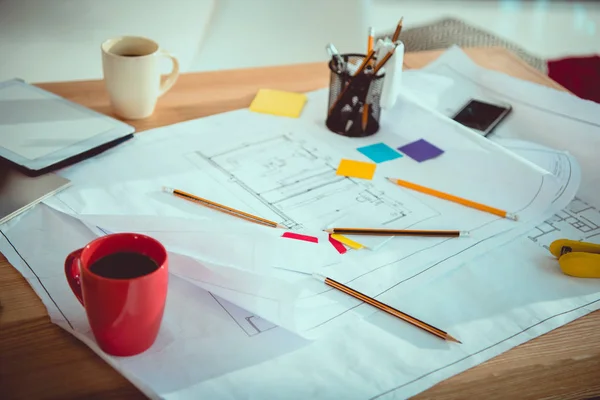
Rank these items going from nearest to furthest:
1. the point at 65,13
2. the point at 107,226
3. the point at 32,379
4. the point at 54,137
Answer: the point at 32,379, the point at 107,226, the point at 54,137, the point at 65,13

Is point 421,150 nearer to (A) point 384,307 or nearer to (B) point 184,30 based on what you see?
(A) point 384,307

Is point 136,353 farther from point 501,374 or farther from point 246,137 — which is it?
point 246,137

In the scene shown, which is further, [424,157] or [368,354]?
[424,157]

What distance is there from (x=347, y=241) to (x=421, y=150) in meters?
0.27

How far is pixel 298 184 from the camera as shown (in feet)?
2.79

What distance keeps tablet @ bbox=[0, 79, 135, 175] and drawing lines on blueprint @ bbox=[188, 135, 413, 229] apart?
139 mm

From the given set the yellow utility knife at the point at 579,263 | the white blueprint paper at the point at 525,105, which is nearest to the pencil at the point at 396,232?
the yellow utility knife at the point at 579,263

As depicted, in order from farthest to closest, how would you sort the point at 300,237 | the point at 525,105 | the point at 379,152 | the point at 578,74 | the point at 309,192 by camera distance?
the point at 578,74
the point at 525,105
the point at 379,152
the point at 309,192
the point at 300,237

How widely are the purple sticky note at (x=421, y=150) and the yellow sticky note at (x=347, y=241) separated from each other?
0.24 m

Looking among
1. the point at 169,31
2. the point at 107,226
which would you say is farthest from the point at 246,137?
the point at 169,31

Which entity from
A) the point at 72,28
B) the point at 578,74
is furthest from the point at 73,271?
the point at 578,74

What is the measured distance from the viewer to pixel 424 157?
3.05ft

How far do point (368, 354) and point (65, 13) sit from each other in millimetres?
1053

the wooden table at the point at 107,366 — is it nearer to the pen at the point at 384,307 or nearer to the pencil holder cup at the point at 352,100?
the pen at the point at 384,307
